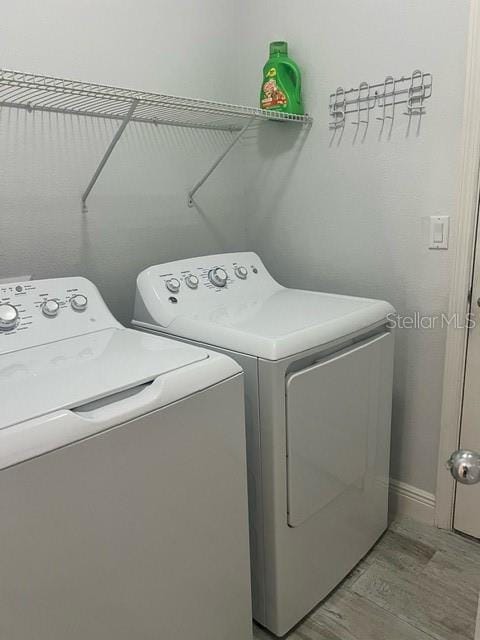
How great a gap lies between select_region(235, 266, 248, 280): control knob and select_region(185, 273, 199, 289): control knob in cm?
21

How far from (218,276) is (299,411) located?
26.0 inches

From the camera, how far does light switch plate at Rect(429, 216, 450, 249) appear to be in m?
1.74

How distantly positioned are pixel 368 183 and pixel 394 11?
0.58m

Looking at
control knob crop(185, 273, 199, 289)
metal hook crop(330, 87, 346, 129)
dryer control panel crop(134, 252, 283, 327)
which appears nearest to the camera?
dryer control panel crop(134, 252, 283, 327)

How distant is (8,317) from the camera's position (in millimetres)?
1381

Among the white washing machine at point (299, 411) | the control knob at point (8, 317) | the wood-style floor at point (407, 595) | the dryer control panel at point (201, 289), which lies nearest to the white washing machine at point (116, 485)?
the control knob at point (8, 317)

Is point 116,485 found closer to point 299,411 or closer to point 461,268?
point 299,411

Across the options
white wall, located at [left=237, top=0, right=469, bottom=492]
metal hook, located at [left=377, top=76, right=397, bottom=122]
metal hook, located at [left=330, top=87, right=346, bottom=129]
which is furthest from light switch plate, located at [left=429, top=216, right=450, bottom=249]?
metal hook, located at [left=330, top=87, right=346, bottom=129]

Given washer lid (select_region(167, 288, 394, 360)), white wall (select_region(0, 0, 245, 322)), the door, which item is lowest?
the door

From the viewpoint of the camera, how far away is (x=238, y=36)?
2211 mm

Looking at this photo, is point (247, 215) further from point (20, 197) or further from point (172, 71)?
point (20, 197)

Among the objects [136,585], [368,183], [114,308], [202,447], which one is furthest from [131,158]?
[136,585]

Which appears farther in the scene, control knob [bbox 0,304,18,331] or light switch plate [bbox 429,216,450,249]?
light switch plate [bbox 429,216,450,249]

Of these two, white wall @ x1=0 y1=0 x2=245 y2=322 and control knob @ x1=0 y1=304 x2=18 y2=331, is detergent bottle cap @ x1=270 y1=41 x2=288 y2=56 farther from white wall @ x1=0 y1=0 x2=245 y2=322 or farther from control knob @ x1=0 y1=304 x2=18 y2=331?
control knob @ x1=0 y1=304 x2=18 y2=331
